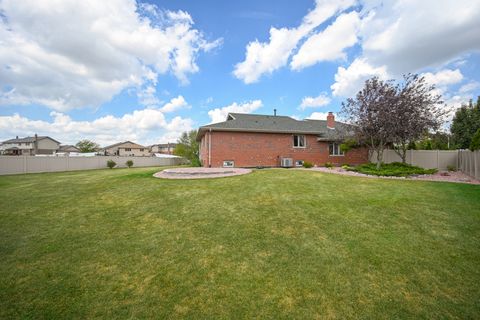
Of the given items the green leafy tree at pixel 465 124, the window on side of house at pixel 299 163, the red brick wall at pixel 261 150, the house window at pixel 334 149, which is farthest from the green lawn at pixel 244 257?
the green leafy tree at pixel 465 124

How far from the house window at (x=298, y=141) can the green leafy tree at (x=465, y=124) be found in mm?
21425

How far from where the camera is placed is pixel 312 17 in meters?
12.9

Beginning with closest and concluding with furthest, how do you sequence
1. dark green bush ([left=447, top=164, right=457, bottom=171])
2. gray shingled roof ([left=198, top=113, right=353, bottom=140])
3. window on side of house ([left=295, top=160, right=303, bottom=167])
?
dark green bush ([left=447, top=164, right=457, bottom=171]) < gray shingled roof ([left=198, top=113, right=353, bottom=140]) < window on side of house ([left=295, top=160, right=303, bottom=167])

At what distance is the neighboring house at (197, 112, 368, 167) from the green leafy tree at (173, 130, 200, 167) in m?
14.6

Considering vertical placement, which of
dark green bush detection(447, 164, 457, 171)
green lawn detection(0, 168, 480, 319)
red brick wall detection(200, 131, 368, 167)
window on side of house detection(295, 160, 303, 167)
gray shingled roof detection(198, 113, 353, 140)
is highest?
gray shingled roof detection(198, 113, 353, 140)

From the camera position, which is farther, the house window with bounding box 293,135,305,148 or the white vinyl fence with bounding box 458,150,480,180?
the house window with bounding box 293,135,305,148

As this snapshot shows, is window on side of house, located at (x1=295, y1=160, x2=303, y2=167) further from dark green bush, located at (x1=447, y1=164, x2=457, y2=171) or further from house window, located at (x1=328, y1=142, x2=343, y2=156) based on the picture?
dark green bush, located at (x1=447, y1=164, x2=457, y2=171)

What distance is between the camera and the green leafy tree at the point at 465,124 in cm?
2458

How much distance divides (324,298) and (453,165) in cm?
2021

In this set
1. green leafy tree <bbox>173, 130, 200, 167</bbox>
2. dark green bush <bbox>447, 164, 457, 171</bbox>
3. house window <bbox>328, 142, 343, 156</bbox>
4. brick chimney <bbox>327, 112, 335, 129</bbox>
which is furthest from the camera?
green leafy tree <bbox>173, 130, 200, 167</bbox>

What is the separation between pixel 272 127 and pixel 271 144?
4.94 feet

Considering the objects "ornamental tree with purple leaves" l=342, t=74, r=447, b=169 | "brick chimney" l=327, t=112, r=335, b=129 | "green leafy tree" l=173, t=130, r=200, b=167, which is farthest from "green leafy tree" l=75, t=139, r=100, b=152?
"ornamental tree with purple leaves" l=342, t=74, r=447, b=169

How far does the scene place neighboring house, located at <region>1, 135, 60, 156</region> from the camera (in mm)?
51812

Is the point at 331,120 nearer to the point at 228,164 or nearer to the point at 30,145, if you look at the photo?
the point at 228,164
